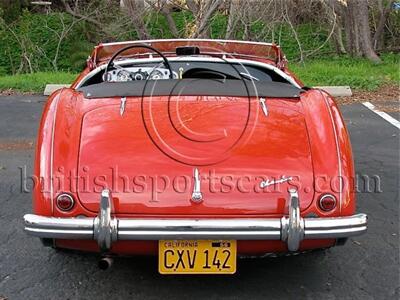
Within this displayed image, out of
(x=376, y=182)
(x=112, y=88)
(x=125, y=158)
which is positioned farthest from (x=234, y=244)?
(x=376, y=182)

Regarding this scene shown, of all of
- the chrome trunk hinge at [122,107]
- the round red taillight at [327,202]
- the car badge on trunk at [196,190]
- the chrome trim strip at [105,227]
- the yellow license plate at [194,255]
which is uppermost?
the chrome trunk hinge at [122,107]

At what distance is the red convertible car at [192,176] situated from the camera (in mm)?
2613

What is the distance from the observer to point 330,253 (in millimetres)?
3533

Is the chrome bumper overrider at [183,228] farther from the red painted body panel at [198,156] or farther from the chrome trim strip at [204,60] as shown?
the chrome trim strip at [204,60]

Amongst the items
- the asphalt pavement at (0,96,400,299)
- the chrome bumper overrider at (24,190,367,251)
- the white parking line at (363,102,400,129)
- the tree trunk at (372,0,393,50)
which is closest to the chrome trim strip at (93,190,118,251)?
the chrome bumper overrider at (24,190,367,251)

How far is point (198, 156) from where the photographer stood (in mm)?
2879

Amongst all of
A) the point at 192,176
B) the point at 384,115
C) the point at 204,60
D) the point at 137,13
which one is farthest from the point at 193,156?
the point at 137,13

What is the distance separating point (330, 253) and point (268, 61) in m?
1.62

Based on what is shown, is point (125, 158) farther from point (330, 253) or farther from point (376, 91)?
point (376, 91)

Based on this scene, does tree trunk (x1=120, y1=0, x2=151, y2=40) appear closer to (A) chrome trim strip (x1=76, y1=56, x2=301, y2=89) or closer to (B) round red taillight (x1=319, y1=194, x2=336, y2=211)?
(A) chrome trim strip (x1=76, y1=56, x2=301, y2=89)

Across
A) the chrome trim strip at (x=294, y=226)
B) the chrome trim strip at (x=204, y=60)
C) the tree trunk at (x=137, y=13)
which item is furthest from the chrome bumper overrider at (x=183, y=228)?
the tree trunk at (x=137, y=13)

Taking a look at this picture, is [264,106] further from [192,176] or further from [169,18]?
[169,18]

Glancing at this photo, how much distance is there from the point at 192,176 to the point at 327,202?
0.70m

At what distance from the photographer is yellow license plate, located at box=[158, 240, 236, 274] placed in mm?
2648
